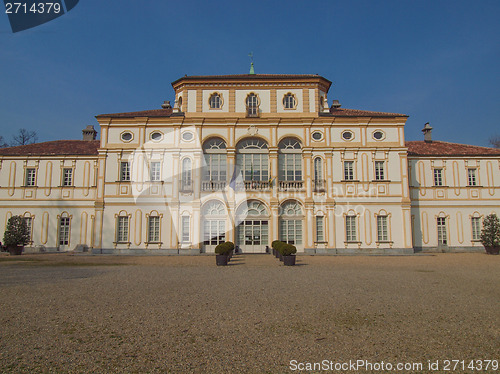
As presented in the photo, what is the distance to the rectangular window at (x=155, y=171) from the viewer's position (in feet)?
90.9

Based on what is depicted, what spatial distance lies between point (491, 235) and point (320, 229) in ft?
37.8

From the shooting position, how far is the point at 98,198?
1075 inches

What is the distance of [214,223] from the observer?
27.1m

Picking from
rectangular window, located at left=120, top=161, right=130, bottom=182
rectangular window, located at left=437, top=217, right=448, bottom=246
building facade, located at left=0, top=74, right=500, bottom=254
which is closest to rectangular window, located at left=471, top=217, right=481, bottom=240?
building facade, located at left=0, top=74, right=500, bottom=254

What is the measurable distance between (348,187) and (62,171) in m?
21.4

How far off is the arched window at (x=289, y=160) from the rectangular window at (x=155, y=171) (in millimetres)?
8531

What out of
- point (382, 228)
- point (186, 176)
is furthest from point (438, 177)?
point (186, 176)

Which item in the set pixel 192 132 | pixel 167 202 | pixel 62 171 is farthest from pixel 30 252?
pixel 192 132

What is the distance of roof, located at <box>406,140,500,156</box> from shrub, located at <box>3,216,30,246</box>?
27686mm

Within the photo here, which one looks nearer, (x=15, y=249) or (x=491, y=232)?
(x=15, y=249)

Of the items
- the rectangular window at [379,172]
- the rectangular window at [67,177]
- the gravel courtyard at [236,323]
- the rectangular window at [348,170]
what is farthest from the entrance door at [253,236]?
the gravel courtyard at [236,323]

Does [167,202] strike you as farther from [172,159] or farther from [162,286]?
[162,286]

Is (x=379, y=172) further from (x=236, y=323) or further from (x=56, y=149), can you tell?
(x=56, y=149)

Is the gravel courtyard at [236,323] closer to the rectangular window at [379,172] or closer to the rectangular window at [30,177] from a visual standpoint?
the rectangular window at [379,172]
